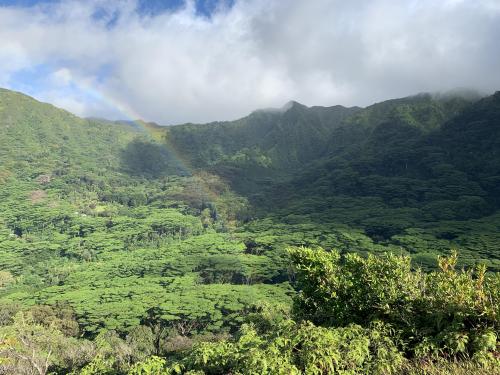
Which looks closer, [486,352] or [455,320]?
[486,352]

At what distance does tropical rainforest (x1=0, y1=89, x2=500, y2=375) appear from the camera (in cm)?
1152

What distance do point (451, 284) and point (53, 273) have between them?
12737 cm

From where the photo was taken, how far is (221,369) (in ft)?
39.0

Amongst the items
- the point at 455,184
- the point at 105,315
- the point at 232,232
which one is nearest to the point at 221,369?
the point at 105,315

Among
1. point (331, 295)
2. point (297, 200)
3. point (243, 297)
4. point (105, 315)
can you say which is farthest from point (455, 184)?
point (331, 295)

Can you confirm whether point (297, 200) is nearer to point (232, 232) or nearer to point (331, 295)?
point (232, 232)

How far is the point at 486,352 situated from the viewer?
10055 mm

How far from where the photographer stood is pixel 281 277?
10819cm

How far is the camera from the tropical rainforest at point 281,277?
11.5 metres

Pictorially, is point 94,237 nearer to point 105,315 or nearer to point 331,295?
point 105,315

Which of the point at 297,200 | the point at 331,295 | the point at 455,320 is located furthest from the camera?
the point at 297,200

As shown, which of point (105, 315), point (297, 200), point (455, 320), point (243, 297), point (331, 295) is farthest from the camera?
point (297, 200)

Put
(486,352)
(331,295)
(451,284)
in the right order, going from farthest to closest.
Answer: (331,295)
(451,284)
(486,352)

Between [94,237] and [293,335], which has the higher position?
[293,335]
